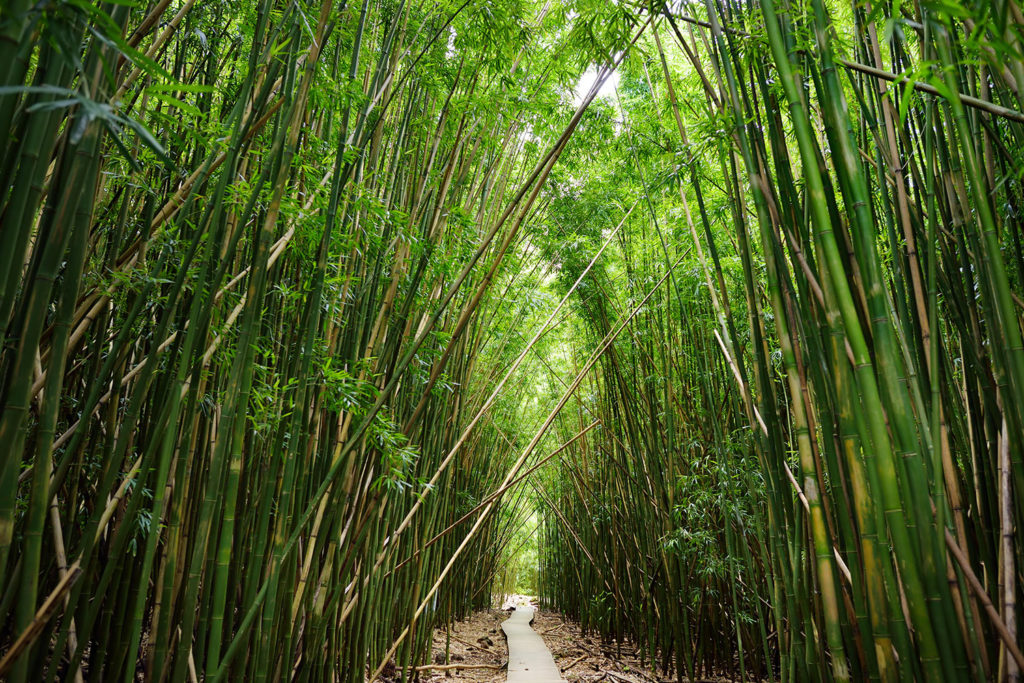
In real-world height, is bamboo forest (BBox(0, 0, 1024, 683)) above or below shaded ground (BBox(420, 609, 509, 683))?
above

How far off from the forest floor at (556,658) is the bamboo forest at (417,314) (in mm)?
→ 132

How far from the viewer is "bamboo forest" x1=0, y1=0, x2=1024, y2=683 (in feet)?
3.24

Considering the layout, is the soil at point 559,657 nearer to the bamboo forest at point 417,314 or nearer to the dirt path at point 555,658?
the dirt path at point 555,658

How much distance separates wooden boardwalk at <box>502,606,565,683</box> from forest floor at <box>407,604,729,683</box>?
0.32 ft

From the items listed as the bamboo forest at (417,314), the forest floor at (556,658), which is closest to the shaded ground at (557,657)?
the forest floor at (556,658)

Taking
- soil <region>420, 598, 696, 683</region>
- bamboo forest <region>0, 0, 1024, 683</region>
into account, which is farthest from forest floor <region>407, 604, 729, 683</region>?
bamboo forest <region>0, 0, 1024, 683</region>

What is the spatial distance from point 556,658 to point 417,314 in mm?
3299

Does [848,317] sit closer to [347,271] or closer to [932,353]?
[932,353]

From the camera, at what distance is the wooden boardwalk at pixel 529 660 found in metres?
3.46

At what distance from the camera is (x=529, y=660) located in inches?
159

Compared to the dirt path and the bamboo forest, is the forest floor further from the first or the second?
the bamboo forest

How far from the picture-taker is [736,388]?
10.0 feet

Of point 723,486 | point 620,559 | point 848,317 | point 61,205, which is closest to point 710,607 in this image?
point 723,486

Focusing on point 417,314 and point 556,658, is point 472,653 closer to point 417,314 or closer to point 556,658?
point 556,658
